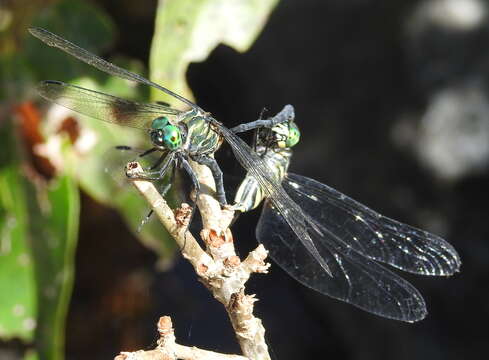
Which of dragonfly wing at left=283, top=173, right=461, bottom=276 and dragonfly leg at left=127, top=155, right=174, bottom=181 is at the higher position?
dragonfly wing at left=283, top=173, right=461, bottom=276

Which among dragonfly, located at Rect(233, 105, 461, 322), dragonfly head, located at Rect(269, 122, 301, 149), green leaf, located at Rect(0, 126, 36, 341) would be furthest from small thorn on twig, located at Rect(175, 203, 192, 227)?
green leaf, located at Rect(0, 126, 36, 341)

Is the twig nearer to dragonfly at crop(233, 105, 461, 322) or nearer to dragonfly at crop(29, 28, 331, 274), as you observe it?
dragonfly at crop(29, 28, 331, 274)

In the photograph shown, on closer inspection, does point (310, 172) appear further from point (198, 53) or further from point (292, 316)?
point (198, 53)

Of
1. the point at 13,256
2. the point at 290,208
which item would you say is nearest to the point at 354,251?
the point at 290,208

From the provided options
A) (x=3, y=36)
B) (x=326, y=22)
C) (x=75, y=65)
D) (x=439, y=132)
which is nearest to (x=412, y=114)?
(x=439, y=132)

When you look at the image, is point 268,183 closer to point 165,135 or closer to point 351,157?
point 165,135

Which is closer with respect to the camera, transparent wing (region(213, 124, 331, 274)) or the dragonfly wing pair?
transparent wing (region(213, 124, 331, 274))
